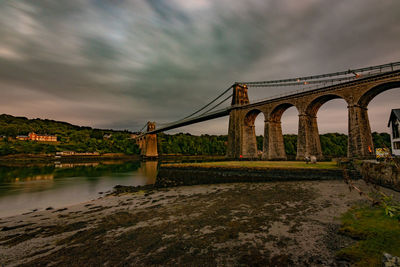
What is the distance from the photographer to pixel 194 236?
590cm

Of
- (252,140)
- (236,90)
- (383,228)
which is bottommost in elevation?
(383,228)

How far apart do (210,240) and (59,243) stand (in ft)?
17.4

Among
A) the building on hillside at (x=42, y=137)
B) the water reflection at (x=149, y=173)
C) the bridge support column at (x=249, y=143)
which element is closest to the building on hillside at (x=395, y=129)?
the bridge support column at (x=249, y=143)

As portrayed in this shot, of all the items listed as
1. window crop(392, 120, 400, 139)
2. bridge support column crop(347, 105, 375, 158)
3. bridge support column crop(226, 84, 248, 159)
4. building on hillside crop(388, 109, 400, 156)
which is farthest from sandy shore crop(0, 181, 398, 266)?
bridge support column crop(226, 84, 248, 159)

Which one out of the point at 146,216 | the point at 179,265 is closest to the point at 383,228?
the point at 179,265

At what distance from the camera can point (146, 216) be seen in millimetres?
8586

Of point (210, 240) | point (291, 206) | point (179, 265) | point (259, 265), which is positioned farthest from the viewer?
point (291, 206)

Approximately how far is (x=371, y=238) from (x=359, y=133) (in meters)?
23.5

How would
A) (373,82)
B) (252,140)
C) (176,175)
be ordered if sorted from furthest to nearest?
1. (252,140)
2. (373,82)
3. (176,175)

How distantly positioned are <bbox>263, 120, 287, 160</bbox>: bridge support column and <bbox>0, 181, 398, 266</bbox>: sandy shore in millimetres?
23757

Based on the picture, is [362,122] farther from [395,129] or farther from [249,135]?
[249,135]

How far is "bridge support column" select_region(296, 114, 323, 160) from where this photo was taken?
27.6m

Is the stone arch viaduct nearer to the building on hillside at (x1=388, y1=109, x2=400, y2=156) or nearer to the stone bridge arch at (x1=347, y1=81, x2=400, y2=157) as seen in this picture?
the stone bridge arch at (x1=347, y1=81, x2=400, y2=157)

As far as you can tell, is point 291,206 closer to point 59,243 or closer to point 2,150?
point 59,243
